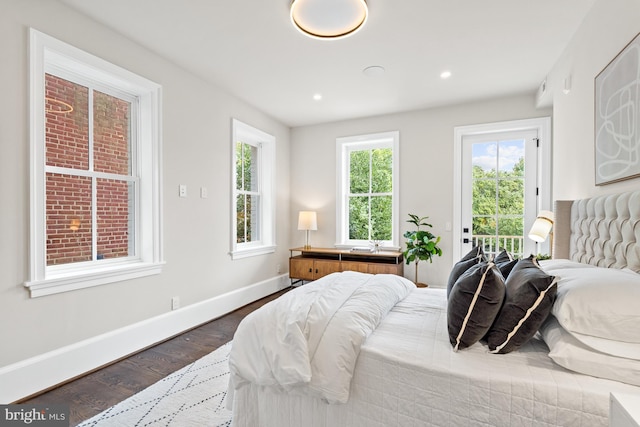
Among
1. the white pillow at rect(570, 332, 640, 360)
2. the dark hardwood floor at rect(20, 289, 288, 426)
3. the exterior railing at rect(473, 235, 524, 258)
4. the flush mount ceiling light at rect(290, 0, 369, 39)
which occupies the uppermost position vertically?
the flush mount ceiling light at rect(290, 0, 369, 39)

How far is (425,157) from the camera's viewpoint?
4191 mm

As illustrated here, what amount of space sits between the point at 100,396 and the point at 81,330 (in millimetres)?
550

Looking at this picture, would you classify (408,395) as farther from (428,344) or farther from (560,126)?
(560,126)

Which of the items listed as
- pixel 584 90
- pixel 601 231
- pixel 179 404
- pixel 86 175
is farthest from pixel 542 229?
pixel 86 175

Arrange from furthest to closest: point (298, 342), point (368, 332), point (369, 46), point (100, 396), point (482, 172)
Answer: point (482, 172) < point (369, 46) < point (100, 396) < point (368, 332) < point (298, 342)

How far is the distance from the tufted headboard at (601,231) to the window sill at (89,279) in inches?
129

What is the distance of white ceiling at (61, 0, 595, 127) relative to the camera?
86.4 inches

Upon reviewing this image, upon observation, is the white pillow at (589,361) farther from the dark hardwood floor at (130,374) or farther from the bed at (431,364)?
the dark hardwood floor at (130,374)

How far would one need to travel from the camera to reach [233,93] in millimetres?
3715

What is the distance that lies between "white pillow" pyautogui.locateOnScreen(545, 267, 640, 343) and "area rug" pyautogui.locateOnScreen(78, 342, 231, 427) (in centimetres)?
178

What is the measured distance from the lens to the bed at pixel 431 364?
3.59ft

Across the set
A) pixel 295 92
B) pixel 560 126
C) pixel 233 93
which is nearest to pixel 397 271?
pixel 560 126

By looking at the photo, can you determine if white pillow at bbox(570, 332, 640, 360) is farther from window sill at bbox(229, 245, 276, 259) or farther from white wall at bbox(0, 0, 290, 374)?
window sill at bbox(229, 245, 276, 259)

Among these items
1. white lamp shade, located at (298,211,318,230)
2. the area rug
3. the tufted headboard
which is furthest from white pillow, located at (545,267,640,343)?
white lamp shade, located at (298,211,318,230)
